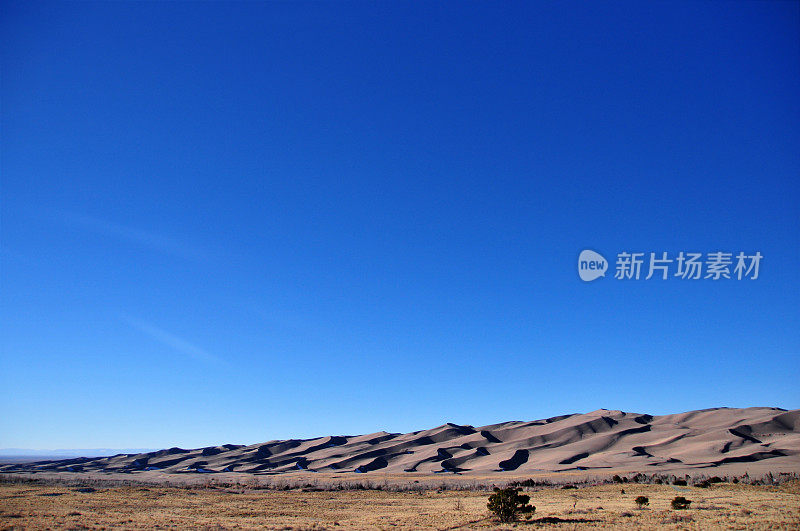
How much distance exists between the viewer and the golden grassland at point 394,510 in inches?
870

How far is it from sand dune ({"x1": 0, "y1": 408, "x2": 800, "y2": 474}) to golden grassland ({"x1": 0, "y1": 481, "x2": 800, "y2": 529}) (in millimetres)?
29415

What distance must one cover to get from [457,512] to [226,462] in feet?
282

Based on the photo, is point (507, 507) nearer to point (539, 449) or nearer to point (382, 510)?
point (382, 510)

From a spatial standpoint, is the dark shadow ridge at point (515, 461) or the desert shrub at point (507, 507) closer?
the desert shrub at point (507, 507)

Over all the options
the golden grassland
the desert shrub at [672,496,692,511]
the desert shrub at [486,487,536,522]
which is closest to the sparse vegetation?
the golden grassland

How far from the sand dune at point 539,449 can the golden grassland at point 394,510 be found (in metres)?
29.4

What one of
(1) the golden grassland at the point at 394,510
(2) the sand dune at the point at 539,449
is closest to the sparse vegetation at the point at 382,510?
(1) the golden grassland at the point at 394,510

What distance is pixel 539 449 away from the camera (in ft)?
281

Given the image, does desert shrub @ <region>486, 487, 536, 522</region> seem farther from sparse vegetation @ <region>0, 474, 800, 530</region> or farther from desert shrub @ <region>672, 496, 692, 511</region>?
desert shrub @ <region>672, 496, 692, 511</region>

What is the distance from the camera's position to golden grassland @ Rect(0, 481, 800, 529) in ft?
72.5

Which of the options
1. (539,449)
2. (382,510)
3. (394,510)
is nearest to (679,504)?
(394,510)

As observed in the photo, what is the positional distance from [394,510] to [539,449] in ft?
206

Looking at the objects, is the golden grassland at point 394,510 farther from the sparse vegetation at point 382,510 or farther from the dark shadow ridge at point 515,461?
the dark shadow ridge at point 515,461

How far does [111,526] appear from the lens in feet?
76.9
